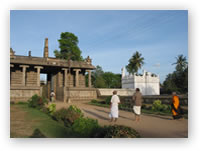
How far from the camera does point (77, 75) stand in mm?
23266

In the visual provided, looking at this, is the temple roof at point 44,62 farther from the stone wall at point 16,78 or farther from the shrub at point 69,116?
the shrub at point 69,116

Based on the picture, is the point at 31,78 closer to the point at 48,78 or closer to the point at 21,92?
the point at 21,92

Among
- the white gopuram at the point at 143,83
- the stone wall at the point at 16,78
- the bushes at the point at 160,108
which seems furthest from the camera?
the white gopuram at the point at 143,83

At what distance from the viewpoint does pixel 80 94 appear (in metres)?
21.2

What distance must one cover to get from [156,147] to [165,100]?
9790mm

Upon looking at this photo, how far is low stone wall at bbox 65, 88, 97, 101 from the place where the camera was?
800 inches

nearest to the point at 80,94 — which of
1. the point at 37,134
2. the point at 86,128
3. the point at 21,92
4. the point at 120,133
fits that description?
the point at 21,92

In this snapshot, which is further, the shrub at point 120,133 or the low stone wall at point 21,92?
the low stone wall at point 21,92

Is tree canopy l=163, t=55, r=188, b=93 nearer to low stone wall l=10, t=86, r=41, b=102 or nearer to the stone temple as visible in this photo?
the stone temple

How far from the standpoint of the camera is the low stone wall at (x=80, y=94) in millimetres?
20316

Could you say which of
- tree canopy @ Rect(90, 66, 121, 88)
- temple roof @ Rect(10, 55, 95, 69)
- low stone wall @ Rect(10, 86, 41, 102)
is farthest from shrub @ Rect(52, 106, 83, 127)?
tree canopy @ Rect(90, 66, 121, 88)

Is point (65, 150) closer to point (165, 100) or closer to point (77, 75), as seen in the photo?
point (165, 100)

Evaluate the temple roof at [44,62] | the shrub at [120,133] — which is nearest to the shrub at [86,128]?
the shrub at [120,133]
